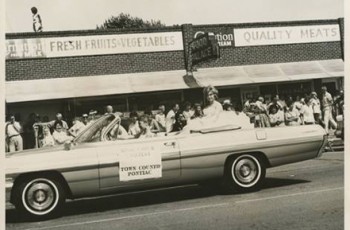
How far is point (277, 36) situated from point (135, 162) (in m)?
6.14

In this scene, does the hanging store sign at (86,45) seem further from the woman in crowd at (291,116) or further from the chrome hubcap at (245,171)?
the chrome hubcap at (245,171)

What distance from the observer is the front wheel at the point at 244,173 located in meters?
5.11

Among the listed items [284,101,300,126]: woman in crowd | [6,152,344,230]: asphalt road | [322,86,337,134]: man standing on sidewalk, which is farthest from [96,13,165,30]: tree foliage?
[322,86,337,134]: man standing on sidewalk

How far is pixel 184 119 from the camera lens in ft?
22.3

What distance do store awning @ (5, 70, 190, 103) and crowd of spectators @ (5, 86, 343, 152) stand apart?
1.83ft

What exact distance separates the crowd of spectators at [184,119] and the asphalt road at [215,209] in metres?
0.79

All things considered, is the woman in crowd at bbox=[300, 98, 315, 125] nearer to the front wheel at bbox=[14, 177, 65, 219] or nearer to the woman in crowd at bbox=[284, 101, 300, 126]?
the woman in crowd at bbox=[284, 101, 300, 126]

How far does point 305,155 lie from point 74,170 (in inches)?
105

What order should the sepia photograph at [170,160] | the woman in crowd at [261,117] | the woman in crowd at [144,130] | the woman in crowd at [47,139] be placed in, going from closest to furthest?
1. the sepia photograph at [170,160]
2. the woman in crowd at [144,130]
3. the woman in crowd at [47,139]
4. the woman in crowd at [261,117]

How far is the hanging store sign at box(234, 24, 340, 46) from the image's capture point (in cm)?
909

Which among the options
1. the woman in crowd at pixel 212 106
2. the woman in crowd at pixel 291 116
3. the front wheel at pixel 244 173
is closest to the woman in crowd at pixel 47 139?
the woman in crowd at pixel 212 106

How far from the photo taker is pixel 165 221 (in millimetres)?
4141

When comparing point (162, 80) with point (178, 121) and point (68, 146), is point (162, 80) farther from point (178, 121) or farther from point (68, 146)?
point (68, 146)

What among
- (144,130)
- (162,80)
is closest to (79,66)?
(162,80)
